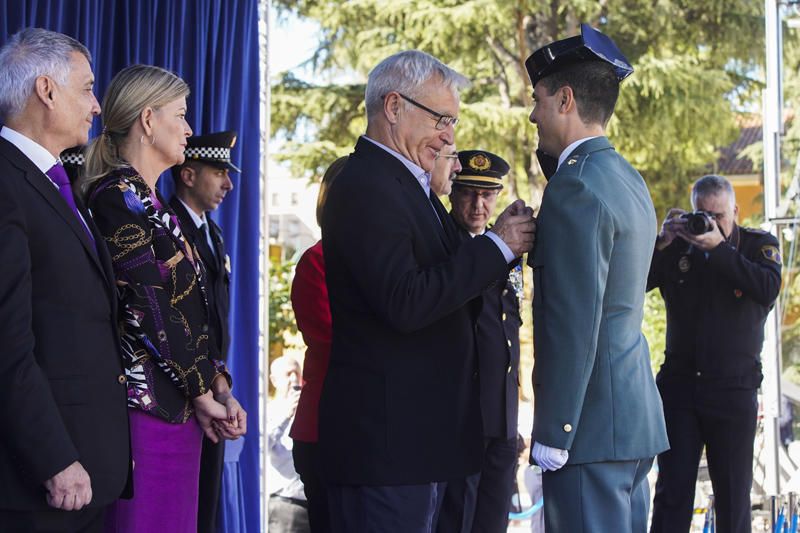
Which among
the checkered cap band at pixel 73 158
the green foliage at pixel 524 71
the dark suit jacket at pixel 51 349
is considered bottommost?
the dark suit jacket at pixel 51 349

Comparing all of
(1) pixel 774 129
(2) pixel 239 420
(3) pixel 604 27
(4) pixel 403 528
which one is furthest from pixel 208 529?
(3) pixel 604 27

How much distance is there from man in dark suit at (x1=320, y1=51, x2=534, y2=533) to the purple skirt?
15.4 inches

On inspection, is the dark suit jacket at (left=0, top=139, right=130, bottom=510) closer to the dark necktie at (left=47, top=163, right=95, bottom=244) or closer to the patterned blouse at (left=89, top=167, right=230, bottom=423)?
the dark necktie at (left=47, top=163, right=95, bottom=244)

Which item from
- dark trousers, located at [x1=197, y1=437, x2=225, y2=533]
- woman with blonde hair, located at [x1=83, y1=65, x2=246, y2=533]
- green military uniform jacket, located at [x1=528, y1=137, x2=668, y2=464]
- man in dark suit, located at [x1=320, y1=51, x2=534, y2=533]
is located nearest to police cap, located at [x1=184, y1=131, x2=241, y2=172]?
dark trousers, located at [x1=197, y1=437, x2=225, y2=533]

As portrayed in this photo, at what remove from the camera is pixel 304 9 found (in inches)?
534

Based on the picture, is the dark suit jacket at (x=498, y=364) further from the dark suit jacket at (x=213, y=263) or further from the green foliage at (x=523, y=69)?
the green foliage at (x=523, y=69)

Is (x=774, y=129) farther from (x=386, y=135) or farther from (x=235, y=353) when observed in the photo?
(x=386, y=135)

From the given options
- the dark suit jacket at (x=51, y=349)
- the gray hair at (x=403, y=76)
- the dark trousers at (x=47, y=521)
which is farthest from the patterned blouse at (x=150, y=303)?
the gray hair at (x=403, y=76)

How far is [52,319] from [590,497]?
1.17 metres

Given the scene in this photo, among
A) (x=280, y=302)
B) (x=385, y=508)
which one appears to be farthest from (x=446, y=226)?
(x=280, y=302)

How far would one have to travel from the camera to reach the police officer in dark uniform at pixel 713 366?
4047 millimetres

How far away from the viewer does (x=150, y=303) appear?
2.34 meters

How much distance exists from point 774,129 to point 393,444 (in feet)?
12.2

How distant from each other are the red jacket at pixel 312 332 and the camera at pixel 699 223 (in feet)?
4.75
